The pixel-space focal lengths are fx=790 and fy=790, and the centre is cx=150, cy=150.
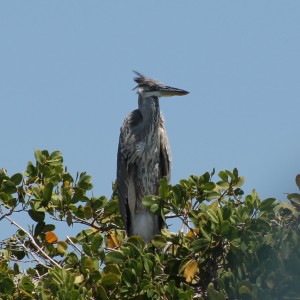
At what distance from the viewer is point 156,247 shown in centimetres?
536

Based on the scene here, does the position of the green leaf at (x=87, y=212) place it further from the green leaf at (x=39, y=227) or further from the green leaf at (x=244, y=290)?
the green leaf at (x=244, y=290)

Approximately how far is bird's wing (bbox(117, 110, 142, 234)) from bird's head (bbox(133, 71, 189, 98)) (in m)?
0.26

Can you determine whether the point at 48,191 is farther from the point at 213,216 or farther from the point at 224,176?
the point at 213,216

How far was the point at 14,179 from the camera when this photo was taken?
583 centimetres

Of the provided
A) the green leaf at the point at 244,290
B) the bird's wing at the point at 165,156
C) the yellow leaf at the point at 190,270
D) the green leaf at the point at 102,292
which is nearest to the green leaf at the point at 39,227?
the green leaf at the point at 102,292

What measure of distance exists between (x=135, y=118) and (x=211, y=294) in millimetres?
3136

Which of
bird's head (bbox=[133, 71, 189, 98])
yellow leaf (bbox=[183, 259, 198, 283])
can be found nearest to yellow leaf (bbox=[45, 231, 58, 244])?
yellow leaf (bbox=[183, 259, 198, 283])

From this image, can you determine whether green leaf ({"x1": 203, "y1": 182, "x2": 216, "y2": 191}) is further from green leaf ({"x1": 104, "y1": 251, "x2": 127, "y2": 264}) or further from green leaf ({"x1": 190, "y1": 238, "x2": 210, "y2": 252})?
green leaf ({"x1": 104, "y1": 251, "x2": 127, "y2": 264})

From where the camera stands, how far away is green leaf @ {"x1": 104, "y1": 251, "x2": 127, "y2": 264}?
491 cm

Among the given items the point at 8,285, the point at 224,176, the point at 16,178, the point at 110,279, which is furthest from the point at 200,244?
the point at 16,178

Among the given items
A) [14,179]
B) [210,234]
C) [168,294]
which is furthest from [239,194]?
[14,179]

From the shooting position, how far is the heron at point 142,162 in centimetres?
670

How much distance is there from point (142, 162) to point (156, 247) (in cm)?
168

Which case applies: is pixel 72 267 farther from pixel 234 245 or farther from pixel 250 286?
pixel 250 286
